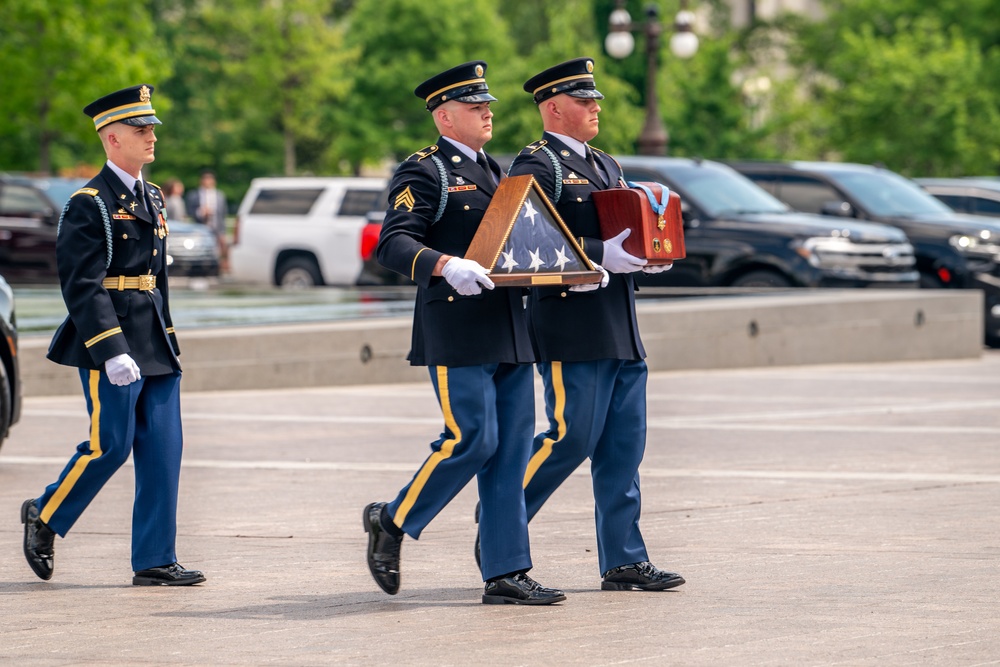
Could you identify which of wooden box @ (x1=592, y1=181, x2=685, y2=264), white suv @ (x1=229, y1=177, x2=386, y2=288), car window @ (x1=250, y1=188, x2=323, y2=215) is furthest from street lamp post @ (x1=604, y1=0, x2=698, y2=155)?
wooden box @ (x1=592, y1=181, x2=685, y2=264)

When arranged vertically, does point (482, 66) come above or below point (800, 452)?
above

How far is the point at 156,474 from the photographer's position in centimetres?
693

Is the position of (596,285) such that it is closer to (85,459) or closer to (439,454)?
(439,454)

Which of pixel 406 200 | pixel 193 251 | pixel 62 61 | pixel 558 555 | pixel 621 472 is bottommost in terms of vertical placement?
pixel 193 251

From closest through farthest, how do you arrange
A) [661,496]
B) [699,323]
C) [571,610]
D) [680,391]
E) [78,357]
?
[571,610] → [78,357] → [661,496] → [680,391] → [699,323]

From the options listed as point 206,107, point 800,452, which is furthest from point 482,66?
point 206,107

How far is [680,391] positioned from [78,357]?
8.75 meters

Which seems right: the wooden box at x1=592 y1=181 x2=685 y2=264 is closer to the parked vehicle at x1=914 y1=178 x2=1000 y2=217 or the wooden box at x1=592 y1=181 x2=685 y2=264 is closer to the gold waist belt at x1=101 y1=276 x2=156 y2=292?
the gold waist belt at x1=101 y1=276 x2=156 y2=292

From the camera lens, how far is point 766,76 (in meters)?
50.4

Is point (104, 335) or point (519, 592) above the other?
point (104, 335)

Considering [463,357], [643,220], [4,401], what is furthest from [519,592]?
[4,401]

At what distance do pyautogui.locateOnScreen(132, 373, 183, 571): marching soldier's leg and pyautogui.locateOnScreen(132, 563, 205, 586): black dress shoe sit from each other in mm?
23

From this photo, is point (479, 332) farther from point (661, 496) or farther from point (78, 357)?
point (661, 496)

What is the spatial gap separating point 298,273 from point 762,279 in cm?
793
